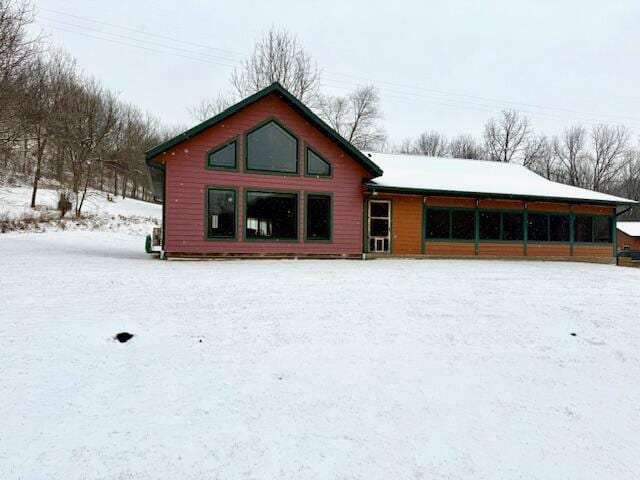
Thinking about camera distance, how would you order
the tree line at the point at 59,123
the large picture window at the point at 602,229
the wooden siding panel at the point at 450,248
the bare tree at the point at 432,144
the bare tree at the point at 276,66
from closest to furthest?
1. the tree line at the point at 59,123
2. the wooden siding panel at the point at 450,248
3. the large picture window at the point at 602,229
4. the bare tree at the point at 276,66
5. the bare tree at the point at 432,144

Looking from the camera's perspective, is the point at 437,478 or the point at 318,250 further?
the point at 318,250

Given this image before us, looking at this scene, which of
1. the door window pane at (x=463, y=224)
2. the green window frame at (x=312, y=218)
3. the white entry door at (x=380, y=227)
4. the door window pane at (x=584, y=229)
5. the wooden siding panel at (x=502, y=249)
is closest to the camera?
the green window frame at (x=312, y=218)

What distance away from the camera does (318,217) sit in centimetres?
1324

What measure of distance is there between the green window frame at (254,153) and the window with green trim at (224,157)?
34cm

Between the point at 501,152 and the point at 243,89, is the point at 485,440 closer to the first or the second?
the point at 243,89

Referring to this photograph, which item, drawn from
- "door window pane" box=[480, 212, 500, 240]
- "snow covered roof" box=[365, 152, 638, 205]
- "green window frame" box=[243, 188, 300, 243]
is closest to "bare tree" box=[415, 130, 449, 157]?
"snow covered roof" box=[365, 152, 638, 205]

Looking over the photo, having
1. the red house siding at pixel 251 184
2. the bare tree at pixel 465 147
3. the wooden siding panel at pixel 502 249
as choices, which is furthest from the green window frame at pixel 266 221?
the bare tree at pixel 465 147

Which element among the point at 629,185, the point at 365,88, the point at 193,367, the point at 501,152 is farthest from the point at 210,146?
the point at 629,185

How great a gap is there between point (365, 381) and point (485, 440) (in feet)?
3.90

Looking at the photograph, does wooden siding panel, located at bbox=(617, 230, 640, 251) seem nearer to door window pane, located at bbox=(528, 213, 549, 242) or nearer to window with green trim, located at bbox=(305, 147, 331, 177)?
door window pane, located at bbox=(528, 213, 549, 242)

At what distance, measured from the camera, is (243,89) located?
2712cm

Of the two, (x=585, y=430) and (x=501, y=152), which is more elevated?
(x=501, y=152)

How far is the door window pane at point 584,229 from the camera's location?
54.5 ft

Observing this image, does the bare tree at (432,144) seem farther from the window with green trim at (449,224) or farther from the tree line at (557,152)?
the window with green trim at (449,224)
